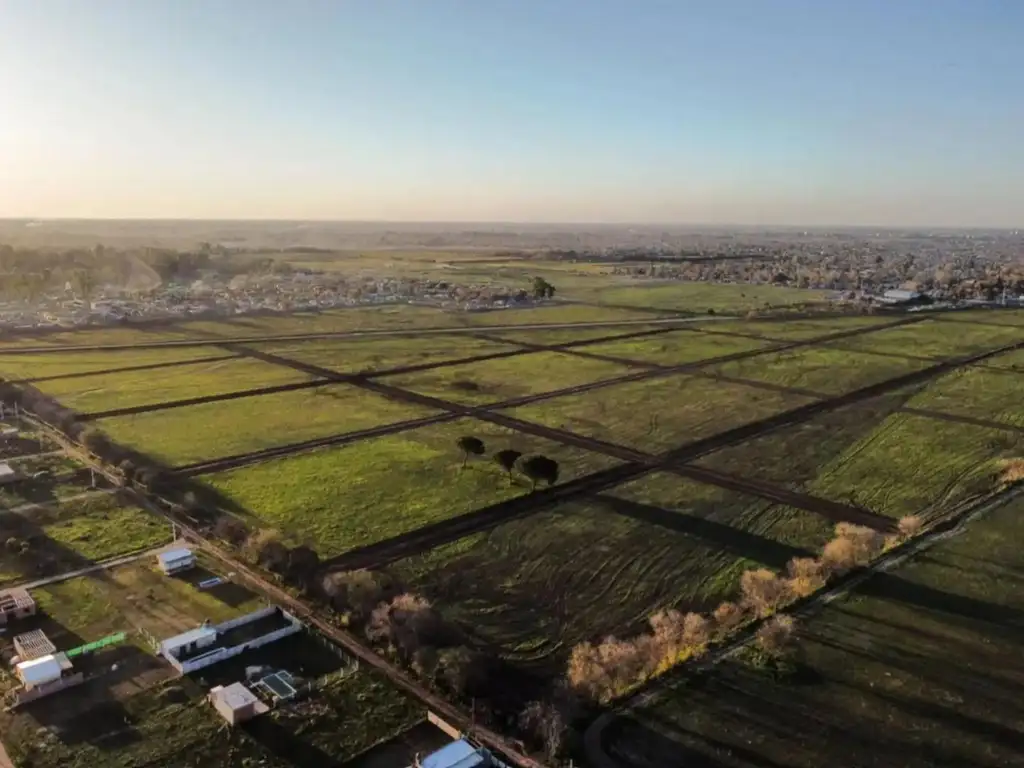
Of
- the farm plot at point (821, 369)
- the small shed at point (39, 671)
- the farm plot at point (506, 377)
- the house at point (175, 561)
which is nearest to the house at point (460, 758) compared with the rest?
the small shed at point (39, 671)

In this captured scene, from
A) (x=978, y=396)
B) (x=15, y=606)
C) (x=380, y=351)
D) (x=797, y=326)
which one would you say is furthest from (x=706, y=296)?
(x=15, y=606)

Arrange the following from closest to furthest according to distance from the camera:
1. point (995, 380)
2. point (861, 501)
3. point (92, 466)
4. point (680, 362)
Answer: point (861, 501) < point (92, 466) < point (995, 380) < point (680, 362)

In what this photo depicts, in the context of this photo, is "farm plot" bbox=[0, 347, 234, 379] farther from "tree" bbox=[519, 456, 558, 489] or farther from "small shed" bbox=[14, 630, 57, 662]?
"small shed" bbox=[14, 630, 57, 662]

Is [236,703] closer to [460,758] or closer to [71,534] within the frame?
[460,758]

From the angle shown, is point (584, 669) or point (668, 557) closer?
point (584, 669)

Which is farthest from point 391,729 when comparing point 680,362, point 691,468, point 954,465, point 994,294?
point 994,294

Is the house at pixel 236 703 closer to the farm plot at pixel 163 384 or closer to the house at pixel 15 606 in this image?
the house at pixel 15 606

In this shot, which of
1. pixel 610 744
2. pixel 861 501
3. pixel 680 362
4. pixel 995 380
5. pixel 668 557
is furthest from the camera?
pixel 680 362

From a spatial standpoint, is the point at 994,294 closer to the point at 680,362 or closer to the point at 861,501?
the point at 680,362
